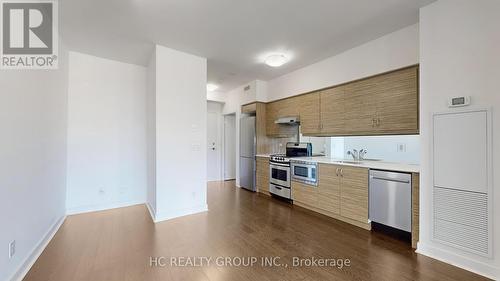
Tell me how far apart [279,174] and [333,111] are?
5.31 feet

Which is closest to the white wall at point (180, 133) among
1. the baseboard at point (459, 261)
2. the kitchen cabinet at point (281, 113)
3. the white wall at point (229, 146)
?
the kitchen cabinet at point (281, 113)

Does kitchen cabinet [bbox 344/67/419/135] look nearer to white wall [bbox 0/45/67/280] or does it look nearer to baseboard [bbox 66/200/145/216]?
white wall [bbox 0/45/67/280]

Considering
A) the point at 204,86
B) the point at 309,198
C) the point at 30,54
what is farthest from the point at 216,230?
the point at 30,54

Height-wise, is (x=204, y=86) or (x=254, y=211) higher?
(x=204, y=86)

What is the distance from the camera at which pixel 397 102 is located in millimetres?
2840

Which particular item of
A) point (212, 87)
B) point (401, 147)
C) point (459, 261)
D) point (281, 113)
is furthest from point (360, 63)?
point (212, 87)

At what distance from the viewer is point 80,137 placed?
3588mm

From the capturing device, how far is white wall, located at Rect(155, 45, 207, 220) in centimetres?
328

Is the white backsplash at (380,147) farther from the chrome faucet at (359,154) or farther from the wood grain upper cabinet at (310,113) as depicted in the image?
the wood grain upper cabinet at (310,113)

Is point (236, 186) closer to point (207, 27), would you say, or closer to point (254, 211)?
point (254, 211)

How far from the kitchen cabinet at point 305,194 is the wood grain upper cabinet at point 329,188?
0.35 feet

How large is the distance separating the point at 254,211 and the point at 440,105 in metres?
2.89

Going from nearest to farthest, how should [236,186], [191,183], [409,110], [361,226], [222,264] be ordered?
[222,264] → [409,110] → [361,226] → [191,183] → [236,186]

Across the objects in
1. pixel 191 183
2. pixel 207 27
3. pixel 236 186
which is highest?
pixel 207 27
